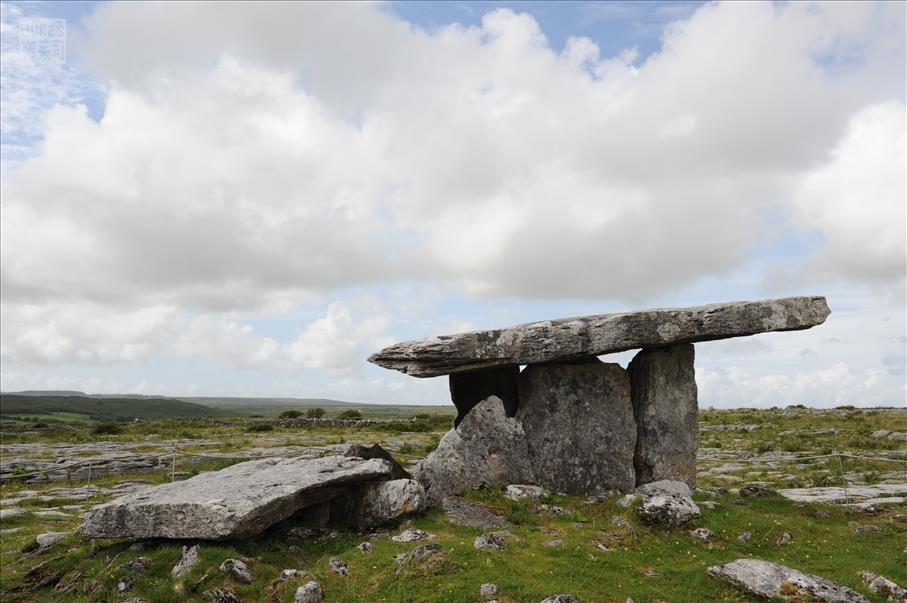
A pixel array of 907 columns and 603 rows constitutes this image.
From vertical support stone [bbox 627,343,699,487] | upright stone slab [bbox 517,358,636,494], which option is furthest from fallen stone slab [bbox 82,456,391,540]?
vertical support stone [bbox 627,343,699,487]

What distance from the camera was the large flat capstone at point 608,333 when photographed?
1819cm

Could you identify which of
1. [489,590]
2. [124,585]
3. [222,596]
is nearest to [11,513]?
[124,585]

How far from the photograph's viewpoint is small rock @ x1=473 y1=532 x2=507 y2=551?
14391 mm

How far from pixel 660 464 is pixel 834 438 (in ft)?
79.1

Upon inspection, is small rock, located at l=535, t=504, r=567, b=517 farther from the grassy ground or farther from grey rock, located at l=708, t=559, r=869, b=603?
grey rock, located at l=708, t=559, r=869, b=603

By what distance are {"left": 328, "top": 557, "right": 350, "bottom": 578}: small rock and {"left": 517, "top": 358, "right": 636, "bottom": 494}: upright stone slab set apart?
23.2 feet

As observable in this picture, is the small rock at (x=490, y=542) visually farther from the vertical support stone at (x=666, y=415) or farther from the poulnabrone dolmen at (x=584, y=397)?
the vertical support stone at (x=666, y=415)

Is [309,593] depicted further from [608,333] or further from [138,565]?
[608,333]

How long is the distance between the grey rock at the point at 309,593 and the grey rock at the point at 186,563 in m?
2.86

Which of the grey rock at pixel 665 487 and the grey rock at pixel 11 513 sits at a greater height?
the grey rock at pixel 665 487

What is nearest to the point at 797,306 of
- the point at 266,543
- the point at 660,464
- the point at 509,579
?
the point at 660,464

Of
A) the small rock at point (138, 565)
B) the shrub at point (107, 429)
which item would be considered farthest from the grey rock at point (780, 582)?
the shrub at point (107, 429)

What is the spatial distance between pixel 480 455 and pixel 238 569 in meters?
7.59

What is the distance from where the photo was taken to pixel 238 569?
547 inches
